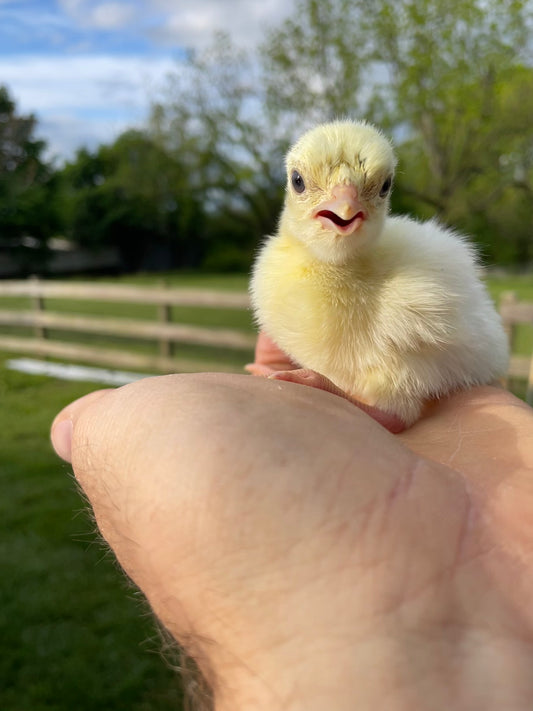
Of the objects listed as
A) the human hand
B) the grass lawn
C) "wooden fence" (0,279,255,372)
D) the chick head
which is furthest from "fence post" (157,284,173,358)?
the human hand

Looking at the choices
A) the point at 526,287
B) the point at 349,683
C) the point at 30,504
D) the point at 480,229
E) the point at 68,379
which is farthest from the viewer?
the point at 526,287

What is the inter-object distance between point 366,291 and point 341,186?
0.89 feet

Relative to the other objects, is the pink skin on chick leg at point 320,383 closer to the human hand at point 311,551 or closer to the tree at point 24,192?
the human hand at point 311,551

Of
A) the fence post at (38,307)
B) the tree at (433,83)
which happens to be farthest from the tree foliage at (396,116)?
the fence post at (38,307)

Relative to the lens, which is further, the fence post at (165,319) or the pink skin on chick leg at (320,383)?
the fence post at (165,319)

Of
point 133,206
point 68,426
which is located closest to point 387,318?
point 68,426

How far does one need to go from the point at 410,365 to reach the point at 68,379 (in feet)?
21.7

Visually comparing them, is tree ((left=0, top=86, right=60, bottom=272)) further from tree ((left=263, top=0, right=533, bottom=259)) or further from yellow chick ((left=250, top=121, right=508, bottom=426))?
yellow chick ((left=250, top=121, right=508, bottom=426))

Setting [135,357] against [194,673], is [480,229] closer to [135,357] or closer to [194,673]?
[135,357]

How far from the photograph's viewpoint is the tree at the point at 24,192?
411 inches

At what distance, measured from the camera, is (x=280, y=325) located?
58.9 inches

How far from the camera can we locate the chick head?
1312 mm

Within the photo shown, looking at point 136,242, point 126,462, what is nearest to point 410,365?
point 126,462

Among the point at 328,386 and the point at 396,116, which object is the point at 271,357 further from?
the point at 396,116
